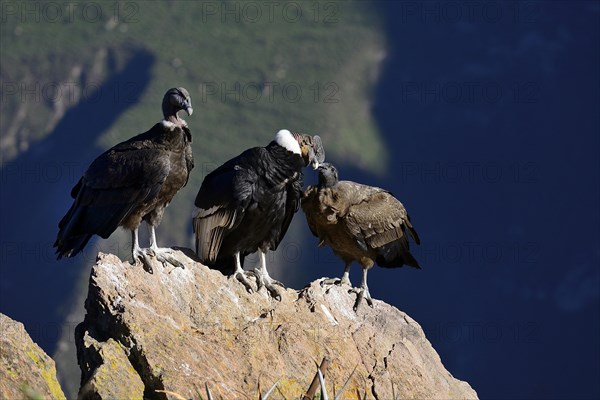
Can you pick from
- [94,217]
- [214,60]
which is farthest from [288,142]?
[214,60]

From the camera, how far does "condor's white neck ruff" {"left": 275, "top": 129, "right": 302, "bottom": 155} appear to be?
35.6 ft

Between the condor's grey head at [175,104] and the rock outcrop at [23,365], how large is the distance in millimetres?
2808

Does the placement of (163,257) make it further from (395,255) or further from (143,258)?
(395,255)

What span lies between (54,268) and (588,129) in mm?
19487

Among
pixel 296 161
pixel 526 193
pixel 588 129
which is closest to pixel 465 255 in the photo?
pixel 526 193

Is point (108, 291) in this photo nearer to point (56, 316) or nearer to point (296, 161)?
point (296, 161)

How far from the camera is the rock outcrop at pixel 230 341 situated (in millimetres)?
8109

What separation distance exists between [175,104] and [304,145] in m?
1.41

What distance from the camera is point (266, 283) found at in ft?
33.4

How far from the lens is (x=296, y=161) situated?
10.8 meters
